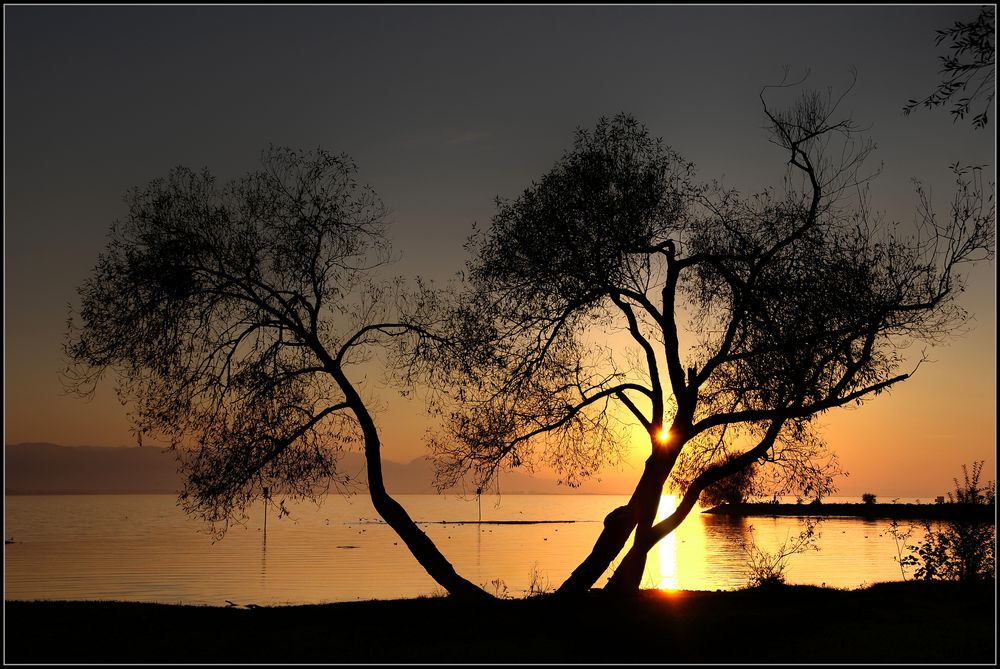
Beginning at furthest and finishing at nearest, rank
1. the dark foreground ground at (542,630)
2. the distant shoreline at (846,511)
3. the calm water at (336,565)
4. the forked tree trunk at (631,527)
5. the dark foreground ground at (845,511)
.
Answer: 1. the distant shoreline at (846,511)
2. the dark foreground ground at (845,511)
3. the calm water at (336,565)
4. the forked tree trunk at (631,527)
5. the dark foreground ground at (542,630)

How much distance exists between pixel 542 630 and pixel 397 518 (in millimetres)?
6026

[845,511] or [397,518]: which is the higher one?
[845,511]

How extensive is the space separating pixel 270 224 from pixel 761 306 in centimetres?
1240

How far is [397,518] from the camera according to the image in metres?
24.6

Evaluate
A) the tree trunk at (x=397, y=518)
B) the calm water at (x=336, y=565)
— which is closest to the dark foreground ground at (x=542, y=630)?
the tree trunk at (x=397, y=518)

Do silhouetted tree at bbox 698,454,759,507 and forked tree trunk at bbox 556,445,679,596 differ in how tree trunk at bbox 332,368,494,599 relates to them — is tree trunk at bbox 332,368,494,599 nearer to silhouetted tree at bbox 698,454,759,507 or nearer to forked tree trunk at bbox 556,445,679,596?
forked tree trunk at bbox 556,445,679,596

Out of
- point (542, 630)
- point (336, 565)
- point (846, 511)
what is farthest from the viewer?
point (846, 511)

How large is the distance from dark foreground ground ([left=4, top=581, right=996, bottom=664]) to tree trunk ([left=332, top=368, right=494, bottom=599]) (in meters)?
0.59

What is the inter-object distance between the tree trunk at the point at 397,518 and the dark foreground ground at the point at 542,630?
587 mm

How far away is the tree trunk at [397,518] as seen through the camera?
23.8 m

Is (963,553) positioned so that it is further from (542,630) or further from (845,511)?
(845,511)

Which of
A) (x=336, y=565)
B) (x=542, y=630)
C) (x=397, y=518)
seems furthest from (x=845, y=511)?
(x=542, y=630)

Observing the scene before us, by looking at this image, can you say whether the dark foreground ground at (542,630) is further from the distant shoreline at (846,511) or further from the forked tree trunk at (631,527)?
the distant shoreline at (846,511)

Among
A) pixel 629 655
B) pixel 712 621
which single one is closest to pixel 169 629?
pixel 629 655
